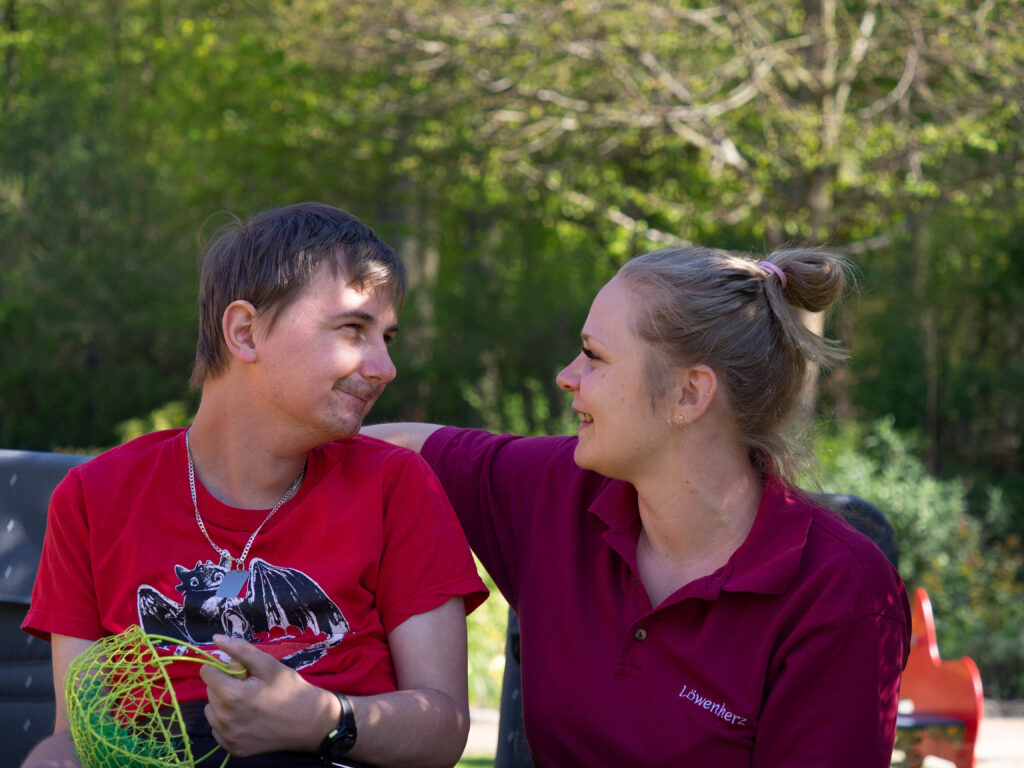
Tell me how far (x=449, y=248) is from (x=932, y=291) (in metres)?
7.30

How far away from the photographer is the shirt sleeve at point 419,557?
232 cm

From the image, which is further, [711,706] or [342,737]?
[711,706]

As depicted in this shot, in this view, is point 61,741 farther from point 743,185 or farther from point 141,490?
point 743,185

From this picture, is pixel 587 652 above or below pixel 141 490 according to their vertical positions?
below

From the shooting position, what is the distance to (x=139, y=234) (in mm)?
11578

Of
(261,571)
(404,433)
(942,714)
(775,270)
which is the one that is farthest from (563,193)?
(261,571)

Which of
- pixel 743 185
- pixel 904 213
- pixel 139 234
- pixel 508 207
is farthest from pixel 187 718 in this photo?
pixel 508 207

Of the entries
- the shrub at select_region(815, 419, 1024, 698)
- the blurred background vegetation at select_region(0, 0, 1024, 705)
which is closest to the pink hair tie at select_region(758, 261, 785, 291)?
the blurred background vegetation at select_region(0, 0, 1024, 705)

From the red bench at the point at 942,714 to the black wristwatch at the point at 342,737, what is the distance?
6.77ft

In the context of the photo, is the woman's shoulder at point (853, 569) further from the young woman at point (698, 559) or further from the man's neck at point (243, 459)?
the man's neck at point (243, 459)

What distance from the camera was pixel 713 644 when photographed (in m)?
2.26

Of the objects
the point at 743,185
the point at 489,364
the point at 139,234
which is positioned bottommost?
the point at 489,364

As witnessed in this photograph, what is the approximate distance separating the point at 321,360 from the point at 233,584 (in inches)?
18.9

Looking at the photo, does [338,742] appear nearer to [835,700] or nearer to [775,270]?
[835,700]
